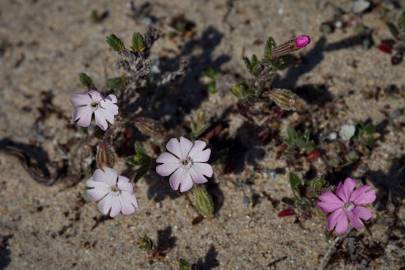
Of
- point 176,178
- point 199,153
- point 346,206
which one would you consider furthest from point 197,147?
point 346,206

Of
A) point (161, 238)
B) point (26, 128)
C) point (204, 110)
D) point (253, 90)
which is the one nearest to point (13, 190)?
point (26, 128)

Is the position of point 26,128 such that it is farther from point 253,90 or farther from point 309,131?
point 309,131

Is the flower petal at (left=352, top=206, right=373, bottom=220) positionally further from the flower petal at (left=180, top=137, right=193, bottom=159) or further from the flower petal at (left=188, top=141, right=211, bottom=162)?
the flower petal at (left=180, top=137, right=193, bottom=159)

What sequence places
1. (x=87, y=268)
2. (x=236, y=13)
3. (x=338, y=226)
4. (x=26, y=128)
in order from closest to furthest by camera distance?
1. (x=338, y=226)
2. (x=87, y=268)
3. (x=26, y=128)
4. (x=236, y=13)

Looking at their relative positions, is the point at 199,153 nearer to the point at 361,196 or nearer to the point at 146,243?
the point at 146,243

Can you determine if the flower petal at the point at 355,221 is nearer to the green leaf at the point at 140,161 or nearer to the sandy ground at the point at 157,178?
the sandy ground at the point at 157,178

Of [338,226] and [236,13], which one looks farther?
[236,13]

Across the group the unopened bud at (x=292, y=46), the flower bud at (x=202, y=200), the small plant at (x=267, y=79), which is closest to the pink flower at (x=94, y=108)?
the flower bud at (x=202, y=200)
